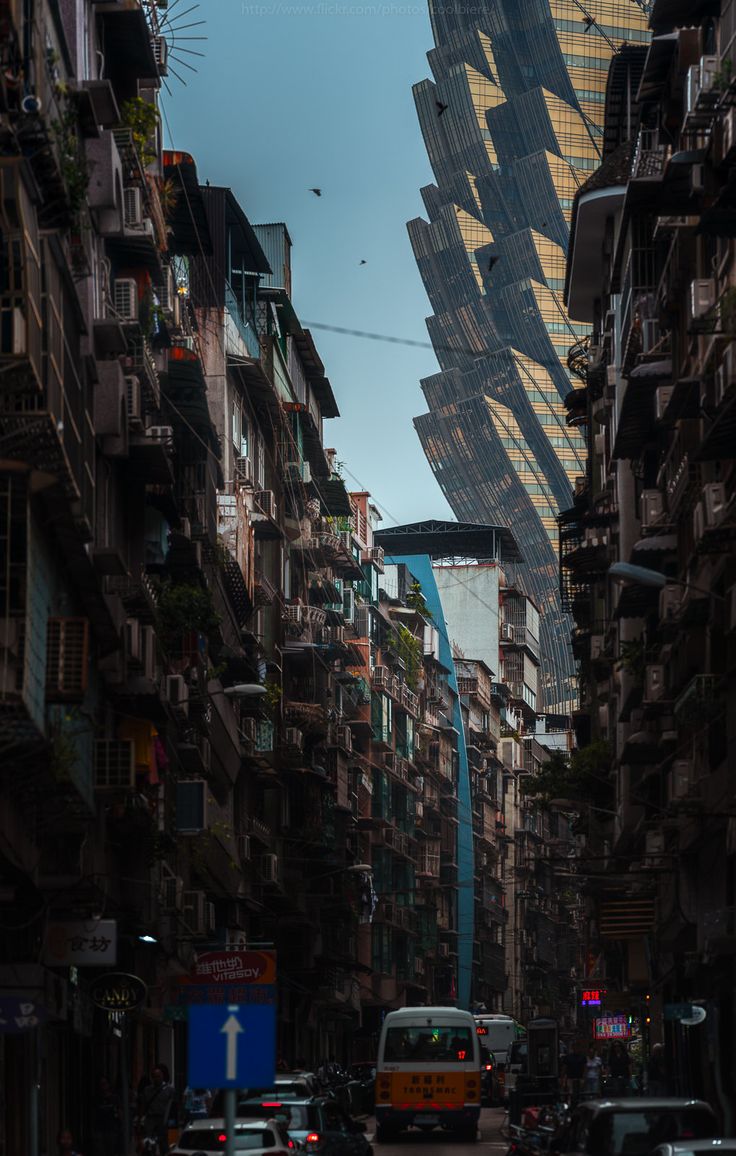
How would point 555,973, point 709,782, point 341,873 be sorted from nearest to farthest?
point 709,782, point 341,873, point 555,973

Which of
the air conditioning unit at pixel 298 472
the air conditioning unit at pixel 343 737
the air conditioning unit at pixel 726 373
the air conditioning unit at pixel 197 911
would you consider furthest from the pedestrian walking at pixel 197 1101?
the air conditioning unit at pixel 343 737

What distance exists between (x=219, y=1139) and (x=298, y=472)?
5260cm

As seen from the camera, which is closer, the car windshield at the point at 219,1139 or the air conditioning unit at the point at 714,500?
the car windshield at the point at 219,1139

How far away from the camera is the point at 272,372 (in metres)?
67.6

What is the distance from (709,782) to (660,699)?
6.43 m

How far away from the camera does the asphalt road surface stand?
119 feet

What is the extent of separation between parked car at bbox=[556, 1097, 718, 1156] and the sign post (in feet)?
22.0

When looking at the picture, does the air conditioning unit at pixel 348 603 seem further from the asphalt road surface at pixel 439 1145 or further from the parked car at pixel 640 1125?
the parked car at pixel 640 1125

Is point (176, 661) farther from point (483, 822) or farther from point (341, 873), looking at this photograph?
point (483, 822)

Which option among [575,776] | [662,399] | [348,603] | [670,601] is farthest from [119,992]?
[348,603]

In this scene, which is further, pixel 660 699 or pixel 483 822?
pixel 483 822

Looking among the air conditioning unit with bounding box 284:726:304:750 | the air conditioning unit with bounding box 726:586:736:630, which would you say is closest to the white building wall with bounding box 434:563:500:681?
the air conditioning unit with bounding box 284:726:304:750

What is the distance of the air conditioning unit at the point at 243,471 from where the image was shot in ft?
199

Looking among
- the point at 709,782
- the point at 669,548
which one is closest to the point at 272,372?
the point at 669,548
